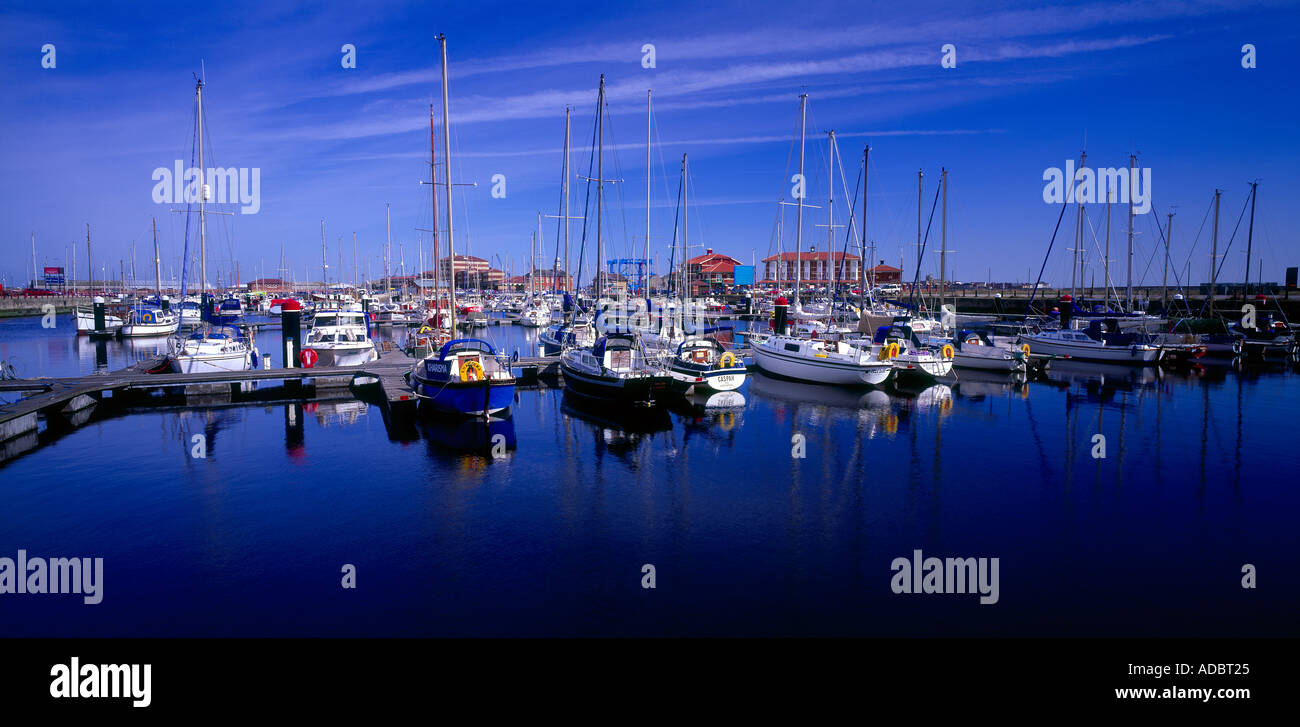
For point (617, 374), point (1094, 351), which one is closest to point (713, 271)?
point (1094, 351)

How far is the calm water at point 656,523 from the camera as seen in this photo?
10.8m

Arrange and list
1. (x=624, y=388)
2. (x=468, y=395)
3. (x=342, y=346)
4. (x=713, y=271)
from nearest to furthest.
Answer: (x=468, y=395) → (x=624, y=388) → (x=342, y=346) → (x=713, y=271)

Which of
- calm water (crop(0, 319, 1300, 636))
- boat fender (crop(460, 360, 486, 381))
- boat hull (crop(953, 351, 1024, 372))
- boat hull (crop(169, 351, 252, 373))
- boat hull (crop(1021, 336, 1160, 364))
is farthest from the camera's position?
boat hull (crop(1021, 336, 1160, 364))

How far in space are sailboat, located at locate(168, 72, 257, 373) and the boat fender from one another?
15810mm

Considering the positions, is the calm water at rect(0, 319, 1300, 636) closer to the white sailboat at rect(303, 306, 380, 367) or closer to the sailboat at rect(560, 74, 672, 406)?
the sailboat at rect(560, 74, 672, 406)

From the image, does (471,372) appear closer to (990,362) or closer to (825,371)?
(825,371)

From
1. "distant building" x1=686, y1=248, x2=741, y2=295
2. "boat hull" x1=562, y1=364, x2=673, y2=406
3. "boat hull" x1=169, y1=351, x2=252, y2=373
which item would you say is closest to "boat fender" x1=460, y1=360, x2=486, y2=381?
"boat hull" x1=562, y1=364, x2=673, y2=406

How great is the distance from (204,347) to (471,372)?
1693cm

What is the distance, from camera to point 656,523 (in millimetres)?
14945

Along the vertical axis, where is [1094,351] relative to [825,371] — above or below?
above

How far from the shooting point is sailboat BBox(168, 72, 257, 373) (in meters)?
32.7

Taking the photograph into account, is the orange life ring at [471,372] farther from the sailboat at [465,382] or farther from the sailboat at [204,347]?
the sailboat at [204,347]
